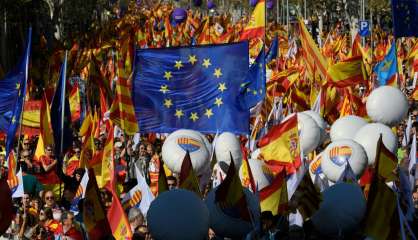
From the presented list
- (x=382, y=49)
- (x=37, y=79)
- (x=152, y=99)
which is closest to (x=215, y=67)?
(x=152, y=99)

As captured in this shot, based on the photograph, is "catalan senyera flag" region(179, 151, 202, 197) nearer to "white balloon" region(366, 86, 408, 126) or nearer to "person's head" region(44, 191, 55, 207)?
"person's head" region(44, 191, 55, 207)

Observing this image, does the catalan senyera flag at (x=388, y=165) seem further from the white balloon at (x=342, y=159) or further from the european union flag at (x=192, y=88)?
the european union flag at (x=192, y=88)

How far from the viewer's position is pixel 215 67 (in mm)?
13523

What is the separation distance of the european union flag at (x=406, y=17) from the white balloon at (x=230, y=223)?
9.40 meters

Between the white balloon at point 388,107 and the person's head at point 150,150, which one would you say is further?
the person's head at point 150,150

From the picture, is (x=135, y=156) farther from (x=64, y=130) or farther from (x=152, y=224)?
(x=152, y=224)

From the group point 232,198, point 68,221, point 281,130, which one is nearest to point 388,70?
point 281,130

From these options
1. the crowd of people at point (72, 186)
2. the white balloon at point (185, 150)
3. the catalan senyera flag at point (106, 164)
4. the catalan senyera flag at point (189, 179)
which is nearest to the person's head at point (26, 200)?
the crowd of people at point (72, 186)

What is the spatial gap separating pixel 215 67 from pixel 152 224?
561cm

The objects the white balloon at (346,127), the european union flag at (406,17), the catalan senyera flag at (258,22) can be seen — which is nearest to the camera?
the white balloon at (346,127)

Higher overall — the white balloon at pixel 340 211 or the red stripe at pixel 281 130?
the red stripe at pixel 281 130

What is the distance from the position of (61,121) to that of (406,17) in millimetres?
6392

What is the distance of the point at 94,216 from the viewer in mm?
8680

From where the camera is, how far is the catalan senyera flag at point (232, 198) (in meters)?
8.48
